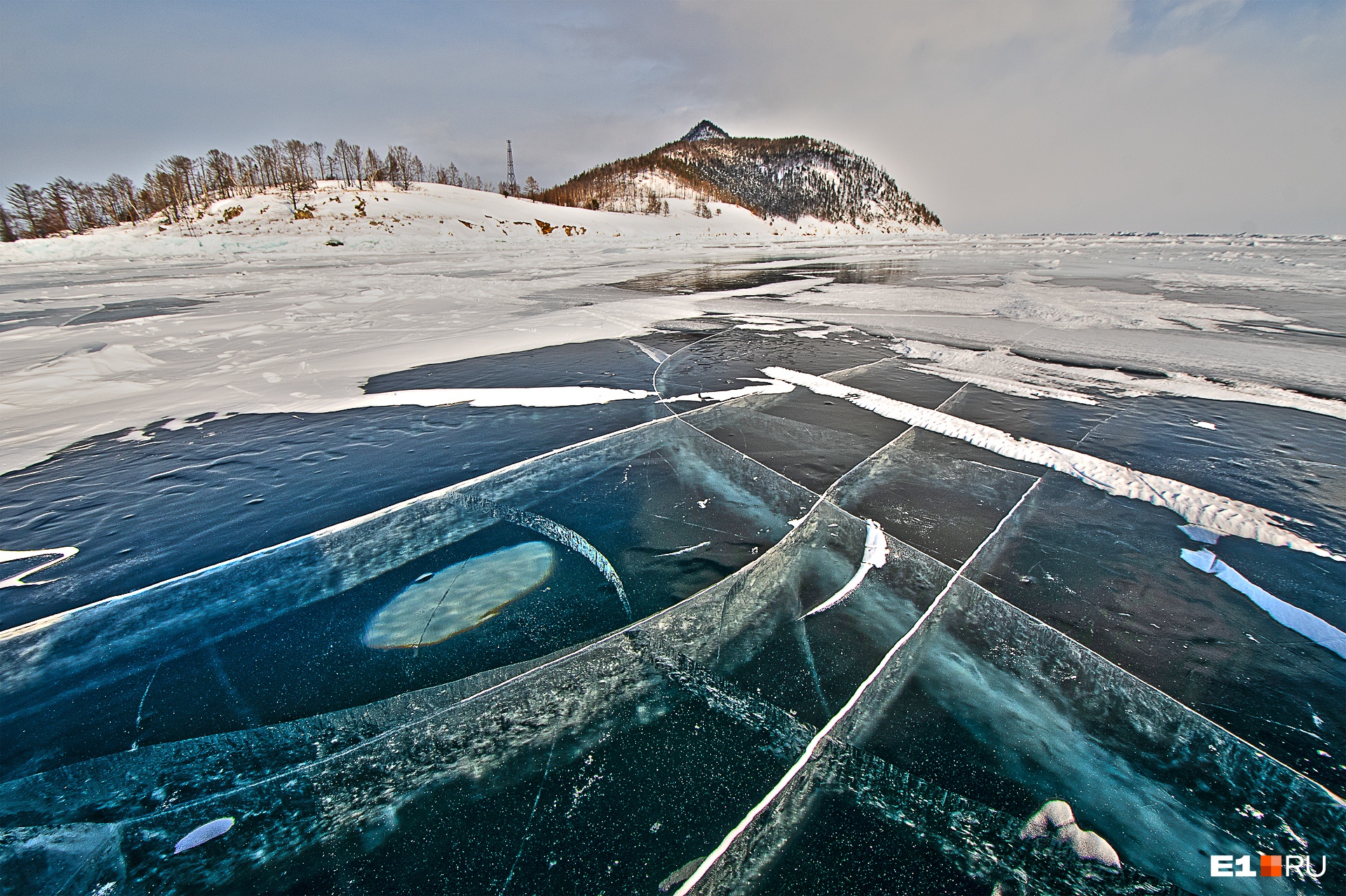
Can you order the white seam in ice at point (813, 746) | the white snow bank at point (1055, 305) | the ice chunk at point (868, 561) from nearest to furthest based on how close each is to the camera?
1. the white seam in ice at point (813, 746)
2. the ice chunk at point (868, 561)
3. the white snow bank at point (1055, 305)

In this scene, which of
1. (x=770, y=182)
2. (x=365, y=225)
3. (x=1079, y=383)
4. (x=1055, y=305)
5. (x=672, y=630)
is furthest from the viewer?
(x=770, y=182)

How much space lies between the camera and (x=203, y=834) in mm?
1097

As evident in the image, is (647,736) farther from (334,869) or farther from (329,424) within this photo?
(329,424)

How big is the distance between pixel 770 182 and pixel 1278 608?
98923mm

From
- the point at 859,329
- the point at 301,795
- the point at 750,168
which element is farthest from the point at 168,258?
the point at 750,168

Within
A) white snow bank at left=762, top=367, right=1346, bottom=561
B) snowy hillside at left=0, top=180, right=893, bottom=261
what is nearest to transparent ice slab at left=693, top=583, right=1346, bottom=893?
white snow bank at left=762, top=367, right=1346, bottom=561

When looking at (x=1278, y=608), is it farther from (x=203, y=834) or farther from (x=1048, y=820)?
(x=203, y=834)

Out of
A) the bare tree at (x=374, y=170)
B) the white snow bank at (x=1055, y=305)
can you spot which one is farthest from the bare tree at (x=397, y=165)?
the white snow bank at (x=1055, y=305)

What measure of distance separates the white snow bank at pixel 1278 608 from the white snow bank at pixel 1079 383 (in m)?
1.83

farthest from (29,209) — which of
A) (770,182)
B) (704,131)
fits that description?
(704,131)

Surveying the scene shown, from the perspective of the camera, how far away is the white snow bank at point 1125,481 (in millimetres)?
2119

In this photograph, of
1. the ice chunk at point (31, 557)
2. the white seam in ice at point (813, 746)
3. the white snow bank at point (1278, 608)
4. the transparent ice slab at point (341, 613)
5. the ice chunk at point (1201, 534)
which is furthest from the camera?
the ice chunk at point (1201, 534)
